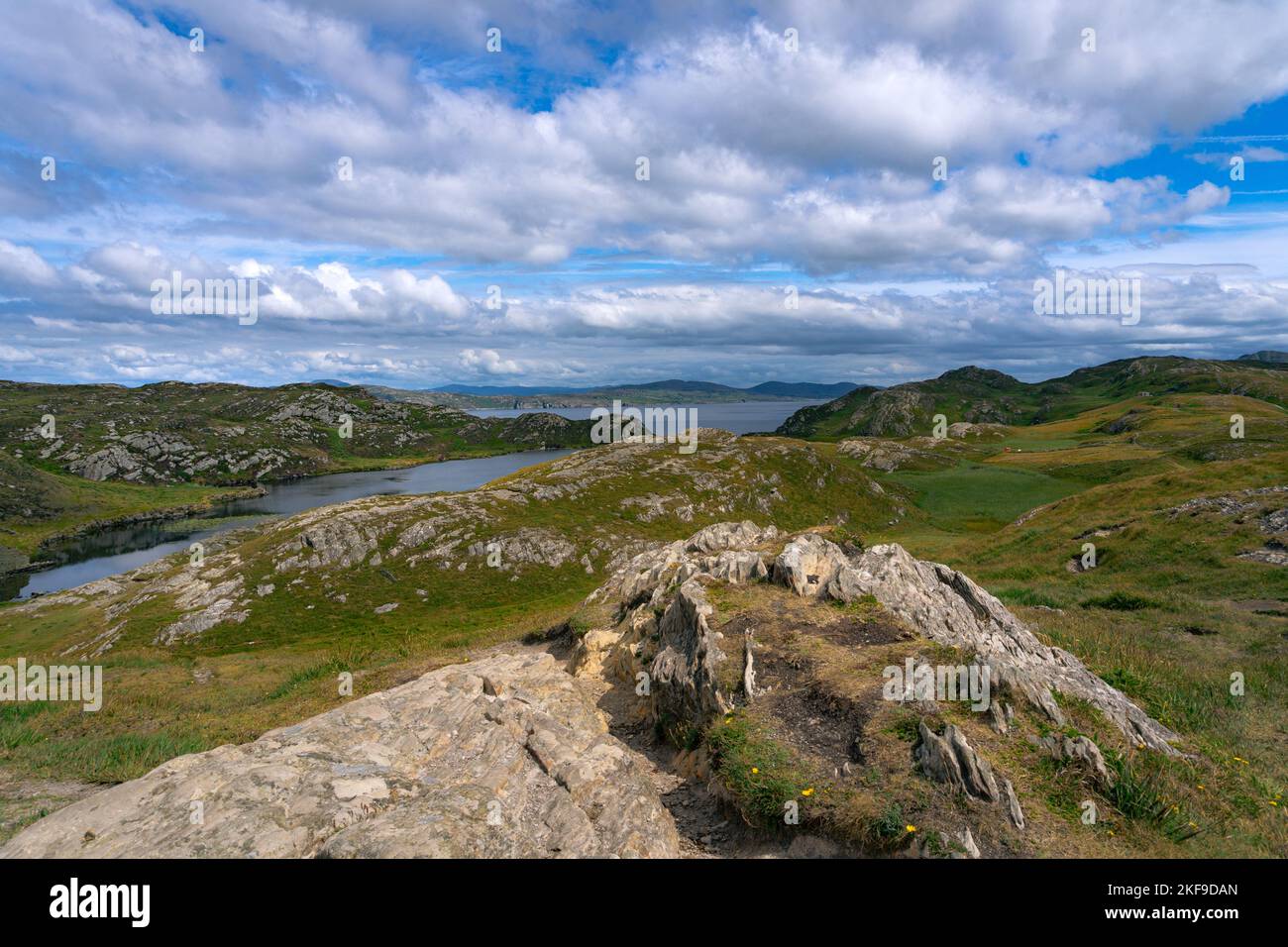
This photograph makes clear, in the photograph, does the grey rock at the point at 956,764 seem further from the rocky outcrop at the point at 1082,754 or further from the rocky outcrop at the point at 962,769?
the rocky outcrop at the point at 1082,754

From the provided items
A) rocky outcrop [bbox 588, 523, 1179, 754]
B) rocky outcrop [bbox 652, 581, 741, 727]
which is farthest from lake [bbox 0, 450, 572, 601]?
rocky outcrop [bbox 588, 523, 1179, 754]

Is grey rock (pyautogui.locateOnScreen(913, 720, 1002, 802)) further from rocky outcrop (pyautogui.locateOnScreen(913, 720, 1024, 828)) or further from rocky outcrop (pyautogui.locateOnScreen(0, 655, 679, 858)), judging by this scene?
rocky outcrop (pyautogui.locateOnScreen(0, 655, 679, 858))

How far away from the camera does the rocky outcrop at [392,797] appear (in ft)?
34.4

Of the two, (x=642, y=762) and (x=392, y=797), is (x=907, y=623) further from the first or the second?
(x=392, y=797)

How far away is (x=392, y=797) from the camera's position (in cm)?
1238

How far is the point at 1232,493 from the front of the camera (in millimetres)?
40781

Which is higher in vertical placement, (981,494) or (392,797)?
(981,494)

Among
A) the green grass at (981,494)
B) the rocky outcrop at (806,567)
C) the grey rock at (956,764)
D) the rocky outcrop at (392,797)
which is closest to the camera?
the rocky outcrop at (392,797)

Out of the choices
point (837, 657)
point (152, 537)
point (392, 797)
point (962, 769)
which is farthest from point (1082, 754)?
point (152, 537)

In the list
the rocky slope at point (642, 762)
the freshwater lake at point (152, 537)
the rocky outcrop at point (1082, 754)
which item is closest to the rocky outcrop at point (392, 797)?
the rocky slope at point (642, 762)

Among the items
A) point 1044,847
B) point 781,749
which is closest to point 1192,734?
point 1044,847

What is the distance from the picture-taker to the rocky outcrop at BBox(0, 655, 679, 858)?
10.5m
